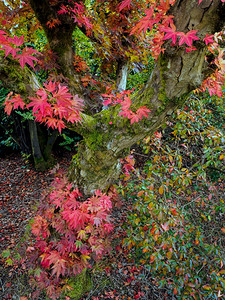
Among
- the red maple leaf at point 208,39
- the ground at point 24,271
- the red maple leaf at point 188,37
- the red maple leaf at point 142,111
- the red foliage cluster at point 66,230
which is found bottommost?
the ground at point 24,271

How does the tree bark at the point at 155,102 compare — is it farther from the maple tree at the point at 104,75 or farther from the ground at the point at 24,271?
the ground at the point at 24,271

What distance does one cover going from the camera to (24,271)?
294cm

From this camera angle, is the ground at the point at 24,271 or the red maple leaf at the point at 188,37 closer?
the red maple leaf at the point at 188,37

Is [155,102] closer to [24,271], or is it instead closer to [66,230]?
[66,230]

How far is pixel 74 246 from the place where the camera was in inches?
85.0

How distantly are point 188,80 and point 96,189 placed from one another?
1440 millimetres

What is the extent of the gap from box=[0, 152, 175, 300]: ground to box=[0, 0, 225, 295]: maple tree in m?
0.85

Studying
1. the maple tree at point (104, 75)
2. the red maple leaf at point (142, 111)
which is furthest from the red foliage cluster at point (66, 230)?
the red maple leaf at point (142, 111)

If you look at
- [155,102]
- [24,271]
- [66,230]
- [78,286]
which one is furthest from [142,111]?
[24,271]

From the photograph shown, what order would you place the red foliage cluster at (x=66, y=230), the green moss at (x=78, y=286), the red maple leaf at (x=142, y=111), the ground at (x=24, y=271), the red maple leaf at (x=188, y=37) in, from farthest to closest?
the ground at (x=24, y=271), the green moss at (x=78, y=286), the red foliage cluster at (x=66, y=230), the red maple leaf at (x=142, y=111), the red maple leaf at (x=188, y=37)

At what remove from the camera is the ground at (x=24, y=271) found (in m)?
2.71

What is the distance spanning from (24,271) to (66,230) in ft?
5.25

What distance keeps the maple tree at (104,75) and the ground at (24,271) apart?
846 millimetres

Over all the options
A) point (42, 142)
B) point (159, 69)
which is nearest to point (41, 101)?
point (159, 69)
